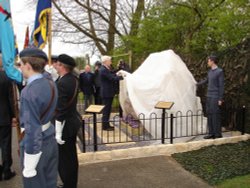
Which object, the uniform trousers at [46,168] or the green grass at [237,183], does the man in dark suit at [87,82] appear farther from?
the uniform trousers at [46,168]

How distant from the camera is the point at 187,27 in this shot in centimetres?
1231

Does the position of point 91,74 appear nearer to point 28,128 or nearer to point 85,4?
point 85,4

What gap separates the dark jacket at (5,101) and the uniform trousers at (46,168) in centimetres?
214

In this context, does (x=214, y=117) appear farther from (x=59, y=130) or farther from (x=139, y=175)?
(x=59, y=130)

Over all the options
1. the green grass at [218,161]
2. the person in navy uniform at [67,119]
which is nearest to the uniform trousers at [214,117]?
Result: the green grass at [218,161]

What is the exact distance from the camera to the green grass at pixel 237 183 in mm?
4891

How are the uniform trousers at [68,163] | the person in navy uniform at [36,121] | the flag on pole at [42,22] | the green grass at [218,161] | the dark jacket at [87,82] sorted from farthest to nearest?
1. the dark jacket at [87,82]
2. the green grass at [218,161]
3. the flag on pole at [42,22]
4. the uniform trousers at [68,163]
5. the person in navy uniform at [36,121]

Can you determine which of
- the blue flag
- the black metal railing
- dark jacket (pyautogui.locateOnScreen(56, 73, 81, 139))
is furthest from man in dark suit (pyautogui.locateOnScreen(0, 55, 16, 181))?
the black metal railing

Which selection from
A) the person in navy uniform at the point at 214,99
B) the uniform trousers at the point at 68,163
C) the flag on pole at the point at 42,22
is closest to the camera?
the uniform trousers at the point at 68,163

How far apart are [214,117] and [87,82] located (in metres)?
5.61

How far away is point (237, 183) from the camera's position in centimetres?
498

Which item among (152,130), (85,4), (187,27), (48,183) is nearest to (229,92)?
(152,130)

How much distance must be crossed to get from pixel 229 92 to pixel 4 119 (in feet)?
17.1

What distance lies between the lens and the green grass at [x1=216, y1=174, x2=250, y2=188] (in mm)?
4891
